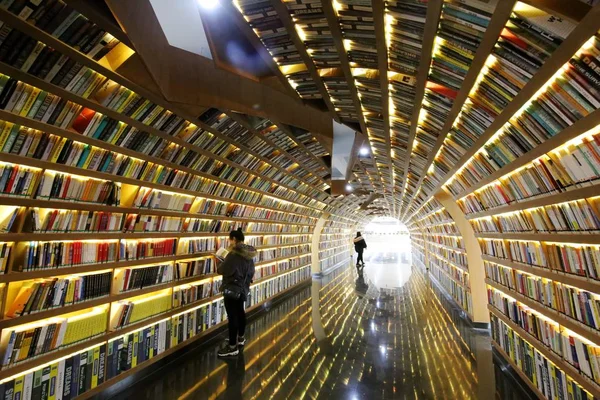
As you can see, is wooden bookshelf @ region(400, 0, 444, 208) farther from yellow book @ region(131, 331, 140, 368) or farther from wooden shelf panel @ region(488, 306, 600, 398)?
yellow book @ region(131, 331, 140, 368)

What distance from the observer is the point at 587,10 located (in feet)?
4.58

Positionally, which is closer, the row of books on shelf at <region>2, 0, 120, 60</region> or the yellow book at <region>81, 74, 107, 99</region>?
the row of books on shelf at <region>2, 0, 120, 60</region>

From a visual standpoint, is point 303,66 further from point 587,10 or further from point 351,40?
point 587,10

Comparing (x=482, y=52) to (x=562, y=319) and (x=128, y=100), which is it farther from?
(x=128, y=100)

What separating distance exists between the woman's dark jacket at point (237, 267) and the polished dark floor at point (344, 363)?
93 cm

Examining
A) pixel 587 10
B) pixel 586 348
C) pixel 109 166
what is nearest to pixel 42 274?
pixel 109 166

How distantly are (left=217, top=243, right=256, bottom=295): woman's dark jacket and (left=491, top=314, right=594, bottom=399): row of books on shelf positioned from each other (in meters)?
3.08

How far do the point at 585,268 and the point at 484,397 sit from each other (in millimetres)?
1797

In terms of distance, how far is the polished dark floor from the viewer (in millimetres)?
3252

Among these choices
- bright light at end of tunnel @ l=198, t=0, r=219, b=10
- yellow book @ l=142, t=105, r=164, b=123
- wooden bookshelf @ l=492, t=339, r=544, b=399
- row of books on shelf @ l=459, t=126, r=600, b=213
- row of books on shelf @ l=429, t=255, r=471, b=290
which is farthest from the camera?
row of books on shelf @ l=429, t=255, r=471, b=290

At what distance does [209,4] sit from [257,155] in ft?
9.17

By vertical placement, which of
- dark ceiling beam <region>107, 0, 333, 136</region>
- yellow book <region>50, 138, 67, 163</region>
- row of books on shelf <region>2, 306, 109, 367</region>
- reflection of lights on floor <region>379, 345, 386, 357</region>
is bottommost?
reflection of lights on floor <region>379, 345, 386, 357</region>

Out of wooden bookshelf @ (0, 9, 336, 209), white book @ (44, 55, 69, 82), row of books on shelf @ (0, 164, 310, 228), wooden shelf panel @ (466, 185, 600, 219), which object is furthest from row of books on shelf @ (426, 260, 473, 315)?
white book @ (44, 55, 69, 82)

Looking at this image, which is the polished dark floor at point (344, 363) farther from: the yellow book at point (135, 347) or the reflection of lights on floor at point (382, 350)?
the yellow book at point (135, 347)
